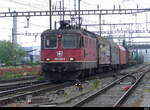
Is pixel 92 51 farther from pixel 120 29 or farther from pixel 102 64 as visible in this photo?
pixel 120 29

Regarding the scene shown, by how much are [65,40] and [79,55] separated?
125 cm

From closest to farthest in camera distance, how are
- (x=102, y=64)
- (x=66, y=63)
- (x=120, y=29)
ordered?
(x=66, y=63) < (x=102, y=64) < (x=120, y=29)

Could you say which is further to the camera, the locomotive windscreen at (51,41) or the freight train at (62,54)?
the locomotive windscreen at (51,41)

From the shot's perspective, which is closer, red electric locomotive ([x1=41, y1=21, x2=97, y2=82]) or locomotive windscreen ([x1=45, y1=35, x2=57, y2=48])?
red electric locomotive ([x1=41, y1=21, x2=97, y2=82])

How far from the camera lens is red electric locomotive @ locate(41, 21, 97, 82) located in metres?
23.8

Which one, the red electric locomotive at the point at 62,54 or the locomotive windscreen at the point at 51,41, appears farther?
the locomotive windscreen at the point at 51,41

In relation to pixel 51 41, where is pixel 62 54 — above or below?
below

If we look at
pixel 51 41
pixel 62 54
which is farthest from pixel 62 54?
pixel 51 41

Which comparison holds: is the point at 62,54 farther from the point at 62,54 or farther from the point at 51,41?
the point at 51,41

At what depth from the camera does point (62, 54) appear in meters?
24.0

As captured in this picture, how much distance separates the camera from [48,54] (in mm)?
24188

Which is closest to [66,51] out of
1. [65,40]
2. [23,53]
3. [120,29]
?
[65,40]

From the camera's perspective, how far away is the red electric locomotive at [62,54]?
23.8 meters

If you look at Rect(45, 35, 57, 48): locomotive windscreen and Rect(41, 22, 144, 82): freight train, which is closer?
Rect(41, 22, 144, 82): freight train
